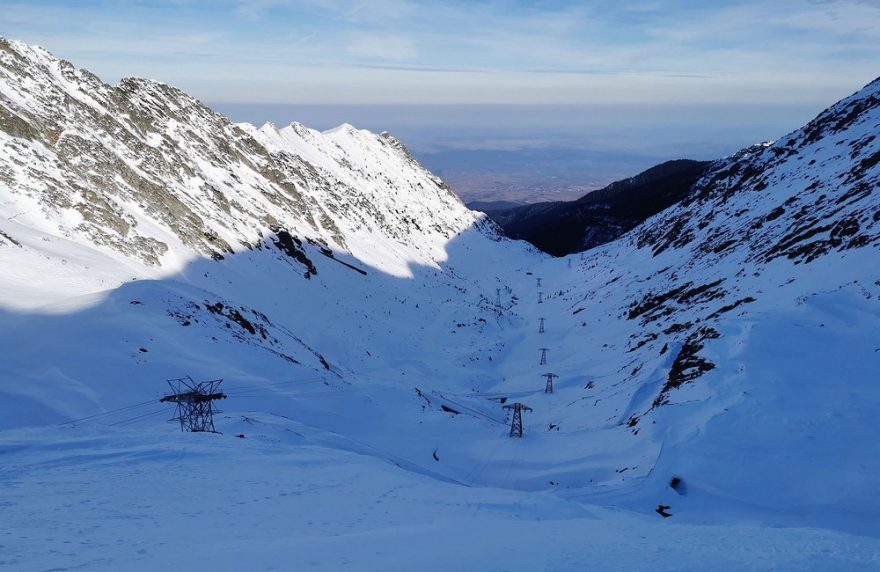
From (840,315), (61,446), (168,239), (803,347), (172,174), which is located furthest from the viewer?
(172,174)

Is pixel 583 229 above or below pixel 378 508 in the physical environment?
above

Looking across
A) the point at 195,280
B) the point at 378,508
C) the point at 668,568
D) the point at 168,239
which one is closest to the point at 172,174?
the point at 168,239

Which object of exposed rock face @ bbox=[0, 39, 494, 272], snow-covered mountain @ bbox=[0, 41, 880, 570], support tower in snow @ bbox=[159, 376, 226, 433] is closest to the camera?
snow-covered mountain @ bbox=[0, 41, 880, 570]

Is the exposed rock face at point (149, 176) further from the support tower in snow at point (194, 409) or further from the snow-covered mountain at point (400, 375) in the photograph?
the support tower in snow at point (194, 409)

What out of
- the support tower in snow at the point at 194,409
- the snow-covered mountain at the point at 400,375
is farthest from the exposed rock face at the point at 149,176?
A: the support tower in snow at the point at 194,409

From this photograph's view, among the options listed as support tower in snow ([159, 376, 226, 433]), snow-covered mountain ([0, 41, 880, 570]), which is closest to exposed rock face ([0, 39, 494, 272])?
snow-covered mountain ([0, 41, 880, 570])

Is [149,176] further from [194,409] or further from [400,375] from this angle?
[194,409]

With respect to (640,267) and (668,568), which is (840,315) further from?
(640,267)

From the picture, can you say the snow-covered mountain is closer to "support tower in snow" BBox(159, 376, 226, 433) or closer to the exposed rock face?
the exposed rock face

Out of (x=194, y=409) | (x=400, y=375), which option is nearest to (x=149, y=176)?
(x=400, y=375)
